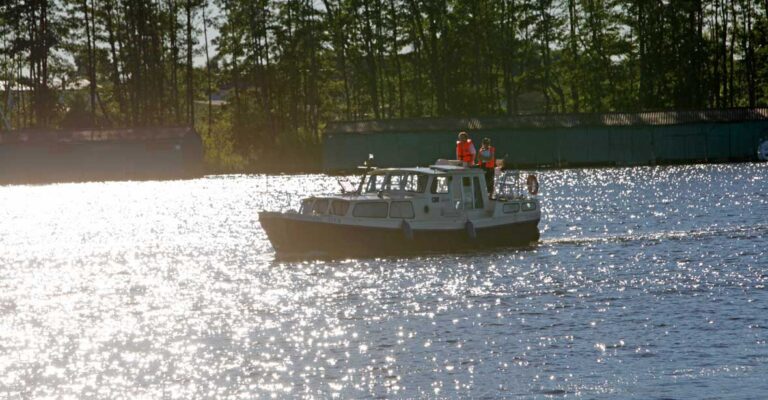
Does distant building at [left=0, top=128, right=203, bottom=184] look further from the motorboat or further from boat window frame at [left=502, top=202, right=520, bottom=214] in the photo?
the motorboat

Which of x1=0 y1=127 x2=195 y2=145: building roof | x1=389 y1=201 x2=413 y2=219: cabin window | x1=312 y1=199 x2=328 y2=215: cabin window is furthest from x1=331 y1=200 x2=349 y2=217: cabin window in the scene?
x1=0 y1=127 x2=195 y2=145: building roof

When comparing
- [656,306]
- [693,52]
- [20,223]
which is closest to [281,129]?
[693,52]

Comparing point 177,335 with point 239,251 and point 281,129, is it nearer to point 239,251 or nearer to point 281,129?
point 239,251

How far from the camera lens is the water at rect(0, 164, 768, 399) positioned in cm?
2539

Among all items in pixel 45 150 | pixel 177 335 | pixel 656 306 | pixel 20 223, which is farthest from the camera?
pixel 45 150

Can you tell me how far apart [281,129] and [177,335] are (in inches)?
4263

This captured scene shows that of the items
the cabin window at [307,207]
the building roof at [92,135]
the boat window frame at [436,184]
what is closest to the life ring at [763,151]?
the building roof at [92,135]

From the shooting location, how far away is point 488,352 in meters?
28.1

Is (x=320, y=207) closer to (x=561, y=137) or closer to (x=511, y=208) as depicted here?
(x=511, y=208)

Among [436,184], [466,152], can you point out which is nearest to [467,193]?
[436,184]

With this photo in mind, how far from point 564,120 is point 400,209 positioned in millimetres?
76450

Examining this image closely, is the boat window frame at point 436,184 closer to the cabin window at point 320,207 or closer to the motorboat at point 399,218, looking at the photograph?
the motorboat at point 399,218

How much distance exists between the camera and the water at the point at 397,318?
83.3 feet

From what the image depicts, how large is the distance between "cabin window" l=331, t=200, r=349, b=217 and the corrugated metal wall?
72.6 meters
